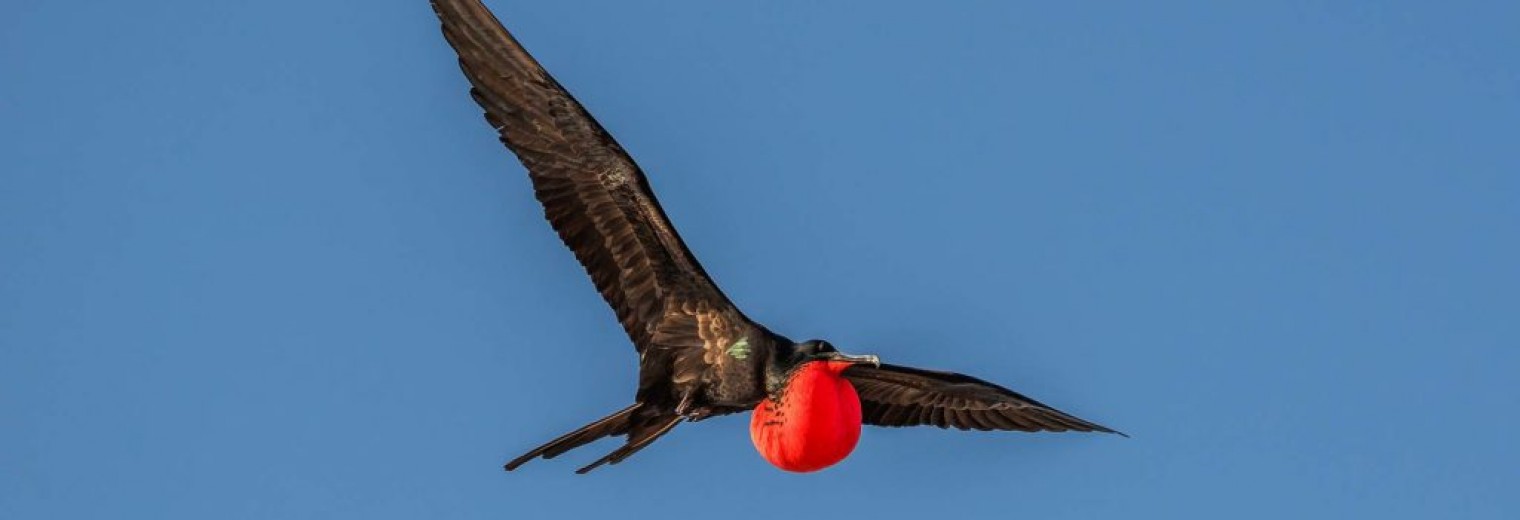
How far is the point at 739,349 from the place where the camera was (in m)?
13.5

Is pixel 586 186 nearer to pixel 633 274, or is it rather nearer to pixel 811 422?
pixel 633 274

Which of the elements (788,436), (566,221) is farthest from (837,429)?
(566,221)

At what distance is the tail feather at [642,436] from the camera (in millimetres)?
13242

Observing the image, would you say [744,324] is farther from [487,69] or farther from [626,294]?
[487,69]

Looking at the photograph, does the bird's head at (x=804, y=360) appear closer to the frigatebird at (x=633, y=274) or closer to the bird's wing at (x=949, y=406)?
the frigatebird at (x=633, y=274)

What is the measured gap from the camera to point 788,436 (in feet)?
41.5

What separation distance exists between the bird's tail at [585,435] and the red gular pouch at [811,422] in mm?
763

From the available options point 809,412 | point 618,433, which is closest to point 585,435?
point 618,433

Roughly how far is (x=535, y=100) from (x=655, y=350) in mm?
1325

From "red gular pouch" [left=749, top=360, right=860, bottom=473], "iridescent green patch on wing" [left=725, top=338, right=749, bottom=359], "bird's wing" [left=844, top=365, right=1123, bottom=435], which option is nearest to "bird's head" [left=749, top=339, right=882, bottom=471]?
"red gular pouch" [left=749, top=360, right=860, bottom=473]

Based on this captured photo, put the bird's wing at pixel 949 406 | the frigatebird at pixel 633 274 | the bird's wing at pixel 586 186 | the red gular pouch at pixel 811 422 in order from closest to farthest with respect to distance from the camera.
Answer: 1. the red gular pouch at pixel 811 422
2. the frigatebird at pixel 633 274
3. the bird's wing at pixel 586 186
4. the bird's wing at pixel 949 406

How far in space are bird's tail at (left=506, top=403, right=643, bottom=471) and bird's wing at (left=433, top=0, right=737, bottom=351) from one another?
0.46 metres

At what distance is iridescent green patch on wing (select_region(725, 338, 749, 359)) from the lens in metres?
13.5

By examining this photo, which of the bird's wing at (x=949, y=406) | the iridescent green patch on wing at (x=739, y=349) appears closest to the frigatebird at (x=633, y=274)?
the iridescent green patch on wing at (x=739, y=349)
